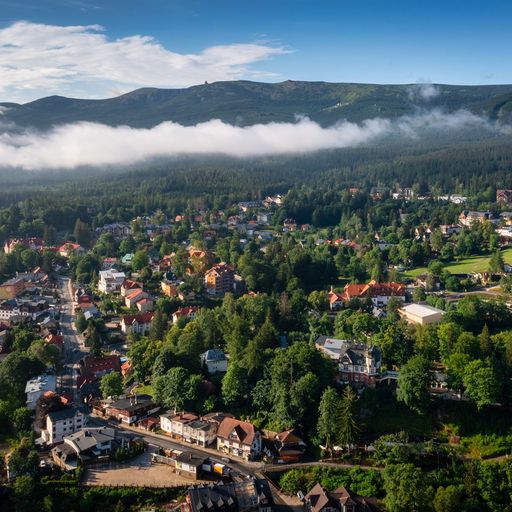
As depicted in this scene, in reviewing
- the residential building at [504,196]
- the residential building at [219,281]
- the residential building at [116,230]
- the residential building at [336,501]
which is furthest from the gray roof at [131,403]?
the residential building at [504,196]

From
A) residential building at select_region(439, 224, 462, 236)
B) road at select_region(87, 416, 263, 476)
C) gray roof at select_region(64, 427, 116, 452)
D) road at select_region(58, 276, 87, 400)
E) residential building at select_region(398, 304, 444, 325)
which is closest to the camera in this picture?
road at select_region(87, 416, 263, 476)

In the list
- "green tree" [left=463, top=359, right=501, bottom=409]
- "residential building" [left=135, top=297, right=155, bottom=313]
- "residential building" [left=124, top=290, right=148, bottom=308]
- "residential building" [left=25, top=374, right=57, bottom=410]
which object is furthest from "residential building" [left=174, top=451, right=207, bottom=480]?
"residential building" [left=124, top=290, right=148, bottom=308]

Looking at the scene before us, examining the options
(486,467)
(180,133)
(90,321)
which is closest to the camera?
(486,467)

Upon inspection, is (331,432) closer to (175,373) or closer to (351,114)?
(175,373)

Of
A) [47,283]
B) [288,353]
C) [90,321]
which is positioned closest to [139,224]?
[47,283]

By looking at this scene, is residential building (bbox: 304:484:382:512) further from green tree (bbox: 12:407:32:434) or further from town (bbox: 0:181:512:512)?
green tree (bbox: 12:407:32:434)

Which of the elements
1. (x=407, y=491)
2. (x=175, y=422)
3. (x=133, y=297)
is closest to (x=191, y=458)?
(x=175, y=422)
